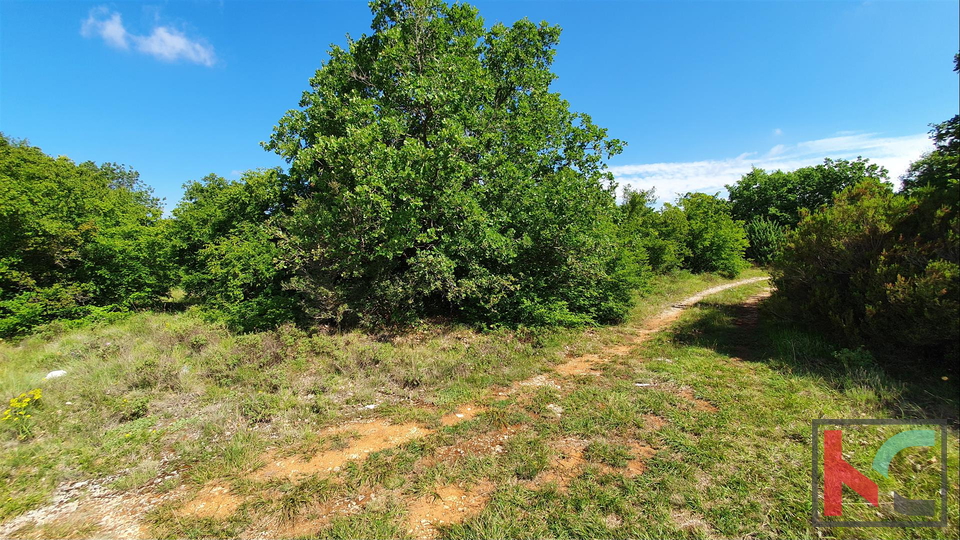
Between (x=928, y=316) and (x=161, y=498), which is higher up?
(x=928, y=316)

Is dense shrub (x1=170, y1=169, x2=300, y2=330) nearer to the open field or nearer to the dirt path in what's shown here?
the open field

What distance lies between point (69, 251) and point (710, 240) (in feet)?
109

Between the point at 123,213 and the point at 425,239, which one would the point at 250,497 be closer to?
the point at 425,239

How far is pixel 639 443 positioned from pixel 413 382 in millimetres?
4199

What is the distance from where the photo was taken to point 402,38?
32.9 ft

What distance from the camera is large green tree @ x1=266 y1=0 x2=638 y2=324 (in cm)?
854

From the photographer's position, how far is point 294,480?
3.78 metres

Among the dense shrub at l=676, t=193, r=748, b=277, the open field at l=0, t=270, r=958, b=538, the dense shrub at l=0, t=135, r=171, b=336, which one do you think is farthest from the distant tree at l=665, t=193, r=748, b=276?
the dense shrub at l=0, t=135, r=171, b=336

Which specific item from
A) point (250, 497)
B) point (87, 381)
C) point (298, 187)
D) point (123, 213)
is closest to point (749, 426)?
point (250, 497)

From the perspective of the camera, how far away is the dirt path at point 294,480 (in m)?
3.13

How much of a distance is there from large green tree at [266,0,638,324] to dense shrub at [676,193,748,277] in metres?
15.1

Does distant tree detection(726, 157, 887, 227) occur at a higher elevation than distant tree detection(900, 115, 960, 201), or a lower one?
higher

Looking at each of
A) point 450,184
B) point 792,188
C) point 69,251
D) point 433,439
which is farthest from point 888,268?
point 792,188

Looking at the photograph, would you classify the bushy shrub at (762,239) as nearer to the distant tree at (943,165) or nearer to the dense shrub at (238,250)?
the distant tree at (943,165)
